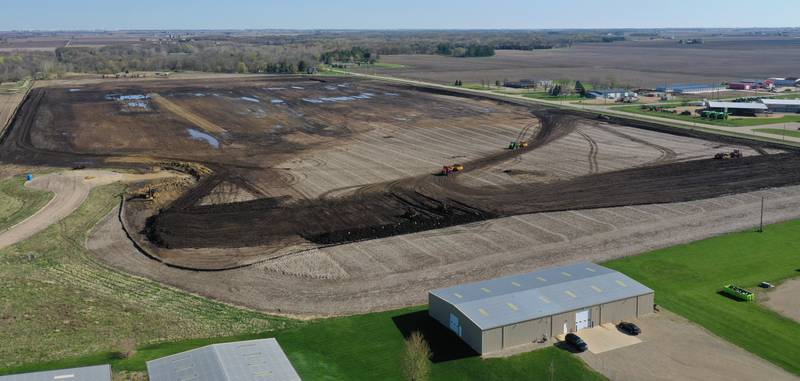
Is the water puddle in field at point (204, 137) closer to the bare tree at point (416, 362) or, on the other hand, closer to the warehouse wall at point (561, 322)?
the bare tree at point (416, 362)

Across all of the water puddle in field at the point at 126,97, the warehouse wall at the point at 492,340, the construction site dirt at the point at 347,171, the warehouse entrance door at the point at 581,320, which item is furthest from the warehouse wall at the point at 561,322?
the water puddle in field at the point at 126,97

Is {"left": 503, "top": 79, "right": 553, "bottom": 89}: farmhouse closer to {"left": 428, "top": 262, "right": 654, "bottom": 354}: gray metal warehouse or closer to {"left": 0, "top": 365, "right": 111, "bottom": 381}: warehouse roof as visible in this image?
{"left": 428, "top": 262, "right": 654, "bottom": 354}: gray metal warehouse

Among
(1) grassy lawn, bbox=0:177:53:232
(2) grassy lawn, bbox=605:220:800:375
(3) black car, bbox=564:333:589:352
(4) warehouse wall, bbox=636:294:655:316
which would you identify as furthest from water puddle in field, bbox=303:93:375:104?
(3) black car, bbox=564:333:589:352

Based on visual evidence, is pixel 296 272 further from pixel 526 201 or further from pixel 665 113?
pixel 665 113

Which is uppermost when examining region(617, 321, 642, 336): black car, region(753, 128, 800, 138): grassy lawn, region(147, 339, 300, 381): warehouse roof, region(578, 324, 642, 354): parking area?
region(753, 128, 800, 138): grassy lawn

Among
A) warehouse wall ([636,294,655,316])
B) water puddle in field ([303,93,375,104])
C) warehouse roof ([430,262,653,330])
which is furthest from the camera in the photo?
water puddle in field ([303,93,375,104])

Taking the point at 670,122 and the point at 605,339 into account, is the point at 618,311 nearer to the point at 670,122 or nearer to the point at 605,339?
the point at 605,339

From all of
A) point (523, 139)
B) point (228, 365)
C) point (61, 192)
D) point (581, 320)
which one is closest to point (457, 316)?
point (581, 320)
